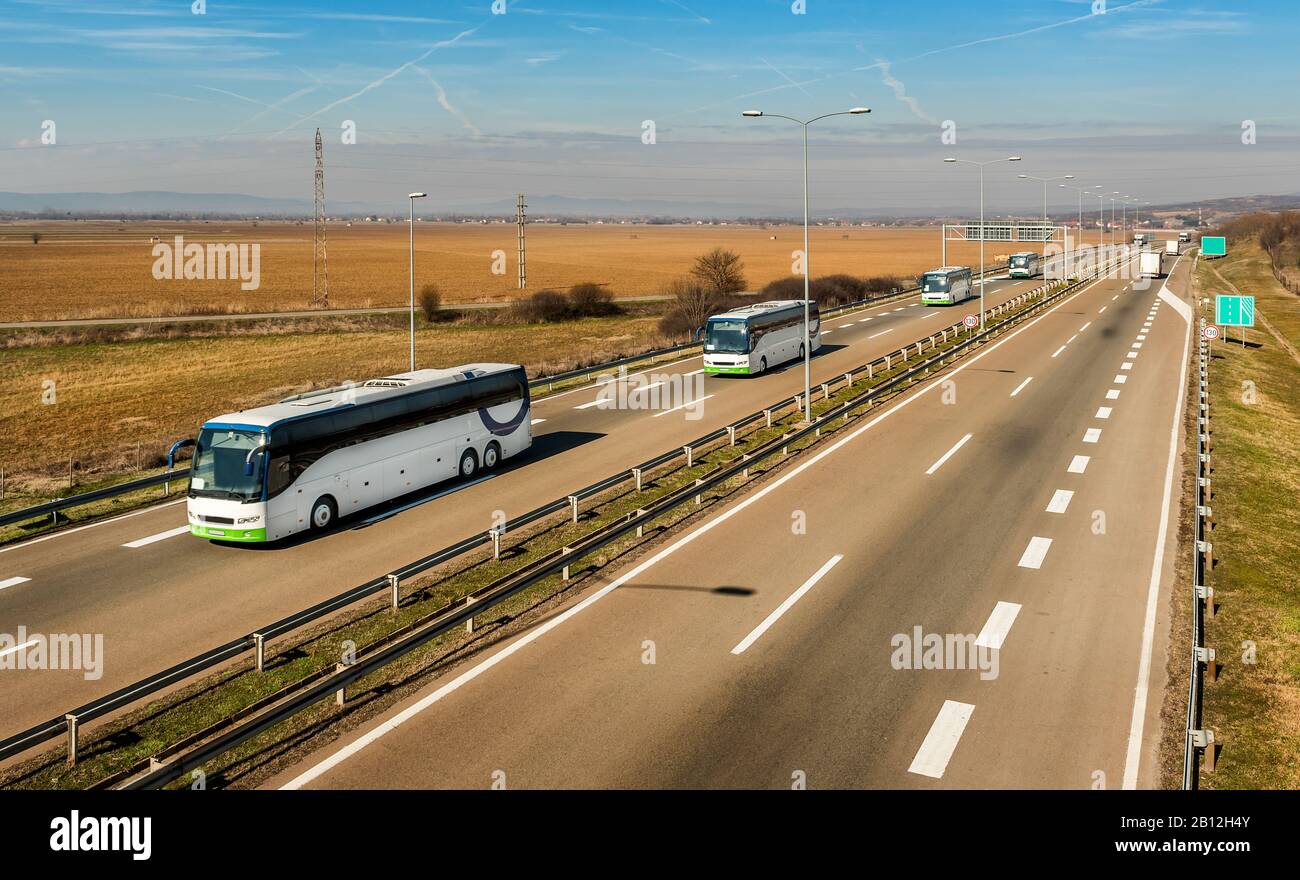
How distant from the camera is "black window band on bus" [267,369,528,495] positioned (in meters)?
21.0

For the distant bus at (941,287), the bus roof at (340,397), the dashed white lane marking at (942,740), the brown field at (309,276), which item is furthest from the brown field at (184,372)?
the dashed white lane marking at (942,740)

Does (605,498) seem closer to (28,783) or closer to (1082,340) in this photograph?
(28,783)

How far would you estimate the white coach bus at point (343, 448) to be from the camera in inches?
816

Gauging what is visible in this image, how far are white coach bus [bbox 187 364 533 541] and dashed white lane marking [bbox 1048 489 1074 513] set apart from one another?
1502 cm

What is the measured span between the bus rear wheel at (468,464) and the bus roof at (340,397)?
6.75 feet

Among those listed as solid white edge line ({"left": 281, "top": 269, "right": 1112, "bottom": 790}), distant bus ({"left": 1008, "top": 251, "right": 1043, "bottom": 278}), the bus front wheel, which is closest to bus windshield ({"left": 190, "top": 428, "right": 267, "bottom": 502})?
the bus front wheel

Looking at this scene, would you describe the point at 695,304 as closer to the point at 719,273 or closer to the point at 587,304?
the point at 719,273

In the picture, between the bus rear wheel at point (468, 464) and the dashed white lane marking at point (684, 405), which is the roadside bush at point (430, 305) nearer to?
the dashed white lane marking at point (684, 405)

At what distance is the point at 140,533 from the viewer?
22.4 meters

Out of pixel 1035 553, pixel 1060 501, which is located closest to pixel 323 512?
pixel 1035 553

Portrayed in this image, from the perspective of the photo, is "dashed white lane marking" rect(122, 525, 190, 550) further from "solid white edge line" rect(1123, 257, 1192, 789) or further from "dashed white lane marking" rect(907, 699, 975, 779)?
"solid white edge line" rect(1123, 257, 1192, 789)

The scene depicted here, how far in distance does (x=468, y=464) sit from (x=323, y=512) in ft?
18.2
